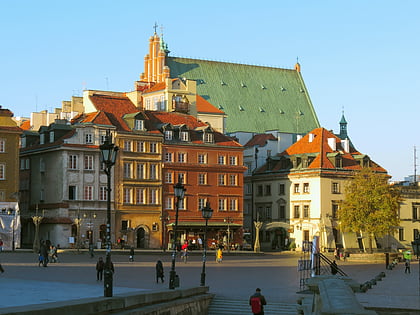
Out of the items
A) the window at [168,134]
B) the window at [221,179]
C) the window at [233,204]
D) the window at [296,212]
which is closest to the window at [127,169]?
the window at [168,134]

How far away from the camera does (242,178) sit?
10769cm

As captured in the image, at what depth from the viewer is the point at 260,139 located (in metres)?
123

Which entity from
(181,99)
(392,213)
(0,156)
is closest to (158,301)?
(0,156)

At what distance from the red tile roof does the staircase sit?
258 feet

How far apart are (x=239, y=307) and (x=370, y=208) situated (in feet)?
187

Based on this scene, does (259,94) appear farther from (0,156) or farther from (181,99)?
(0,156)

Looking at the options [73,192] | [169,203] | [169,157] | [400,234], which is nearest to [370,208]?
[400,234]

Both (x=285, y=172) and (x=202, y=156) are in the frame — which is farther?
(x=285, y=172)

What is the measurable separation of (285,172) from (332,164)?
5962 millimetres

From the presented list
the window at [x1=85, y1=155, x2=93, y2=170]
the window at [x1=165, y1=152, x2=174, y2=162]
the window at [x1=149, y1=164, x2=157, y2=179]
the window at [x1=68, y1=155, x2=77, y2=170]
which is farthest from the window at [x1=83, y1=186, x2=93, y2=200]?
the window at [x1=165, y1=152, x2=174, y2=162]

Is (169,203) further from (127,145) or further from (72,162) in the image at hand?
(72,162)

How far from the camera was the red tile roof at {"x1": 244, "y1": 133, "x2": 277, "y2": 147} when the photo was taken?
12186 centimetres

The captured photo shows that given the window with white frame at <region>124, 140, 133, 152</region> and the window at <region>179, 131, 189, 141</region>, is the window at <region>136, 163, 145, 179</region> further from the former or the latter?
the window at <region>179, 131, 189, 141</region>

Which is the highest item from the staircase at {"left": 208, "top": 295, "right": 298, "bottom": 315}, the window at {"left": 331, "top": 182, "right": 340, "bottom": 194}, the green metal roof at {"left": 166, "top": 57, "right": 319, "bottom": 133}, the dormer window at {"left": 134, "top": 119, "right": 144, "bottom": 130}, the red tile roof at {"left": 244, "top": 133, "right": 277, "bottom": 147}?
the green metal roof at {"left": 166, "top": 57, "right": 319, "bottom": 133}
